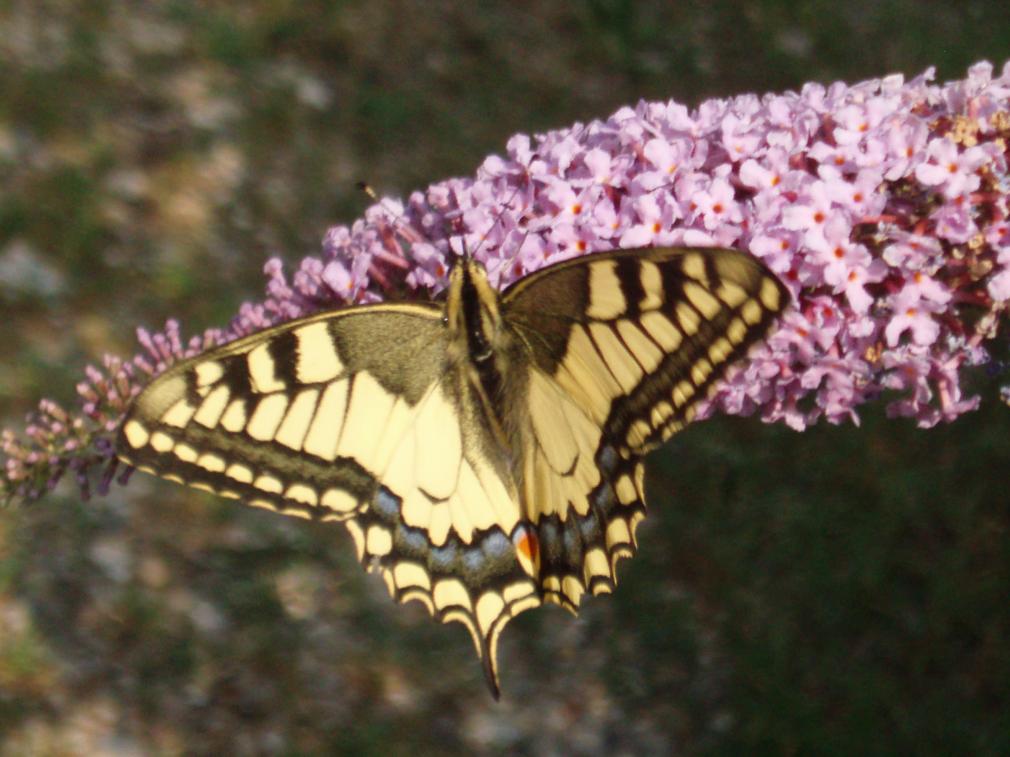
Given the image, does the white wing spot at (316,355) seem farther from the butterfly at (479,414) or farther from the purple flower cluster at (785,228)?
the purple flower cluster at (785,228)

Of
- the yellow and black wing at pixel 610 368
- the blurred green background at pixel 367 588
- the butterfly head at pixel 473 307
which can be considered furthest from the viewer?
the blurred green background at pixel 367 588

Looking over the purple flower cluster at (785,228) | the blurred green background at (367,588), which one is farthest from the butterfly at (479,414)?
the blurred green background at (367,588)

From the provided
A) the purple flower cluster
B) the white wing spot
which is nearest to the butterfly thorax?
the purple flower cluster

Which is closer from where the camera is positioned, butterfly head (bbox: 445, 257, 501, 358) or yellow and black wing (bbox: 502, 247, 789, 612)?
yellow and black wing (bbox: 502, 247, 789, 612)

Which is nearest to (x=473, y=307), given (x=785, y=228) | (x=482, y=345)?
(x=482, y=345)

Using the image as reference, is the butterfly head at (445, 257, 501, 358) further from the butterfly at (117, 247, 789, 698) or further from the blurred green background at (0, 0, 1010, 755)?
the blurred green background at (0, 0, 1010, 755)

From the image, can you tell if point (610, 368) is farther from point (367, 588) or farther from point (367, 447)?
point (367, 588)

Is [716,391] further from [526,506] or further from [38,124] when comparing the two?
[38,124]

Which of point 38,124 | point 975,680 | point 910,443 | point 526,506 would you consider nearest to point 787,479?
point 910,443
